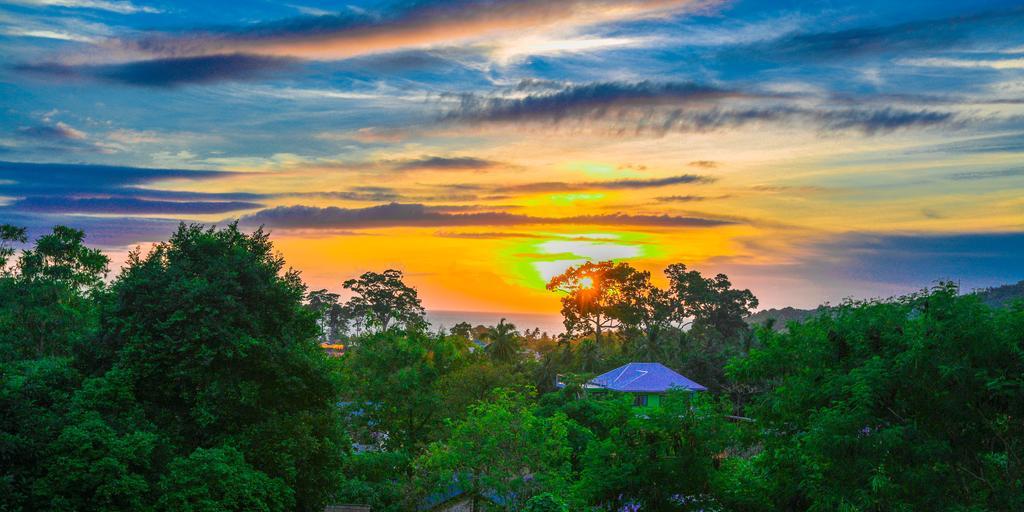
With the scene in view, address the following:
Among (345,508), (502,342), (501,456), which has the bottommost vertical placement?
(345,508)

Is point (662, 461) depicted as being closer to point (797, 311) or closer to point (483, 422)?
point (483, 422)

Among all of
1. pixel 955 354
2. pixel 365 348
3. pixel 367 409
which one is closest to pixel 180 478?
pixel 955 354

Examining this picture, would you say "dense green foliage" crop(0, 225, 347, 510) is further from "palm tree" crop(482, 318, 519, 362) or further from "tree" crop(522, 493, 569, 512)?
"palm tree" crop(482, 318, 519, 362)

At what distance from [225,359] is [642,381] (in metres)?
33.8

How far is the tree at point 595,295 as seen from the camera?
6800 centimetres

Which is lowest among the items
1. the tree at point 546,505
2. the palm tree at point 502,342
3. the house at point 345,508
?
the house at point 345,508

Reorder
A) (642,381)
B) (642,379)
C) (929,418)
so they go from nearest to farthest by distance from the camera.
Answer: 1. (929,418)
2. (642,381)
3. (642,379)

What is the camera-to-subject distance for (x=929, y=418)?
13422mm

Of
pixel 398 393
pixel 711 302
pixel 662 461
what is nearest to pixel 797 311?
pixel 711 302

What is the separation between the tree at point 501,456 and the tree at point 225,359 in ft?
15.0

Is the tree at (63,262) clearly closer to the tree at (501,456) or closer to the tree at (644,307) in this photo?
the tree at (501,456)

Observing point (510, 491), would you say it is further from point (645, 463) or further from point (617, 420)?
point (645, 463)

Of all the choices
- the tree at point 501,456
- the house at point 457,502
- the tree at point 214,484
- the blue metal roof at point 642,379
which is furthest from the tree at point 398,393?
the tree at point 214,484

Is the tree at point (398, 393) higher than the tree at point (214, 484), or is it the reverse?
the tree at point (214, 484)
